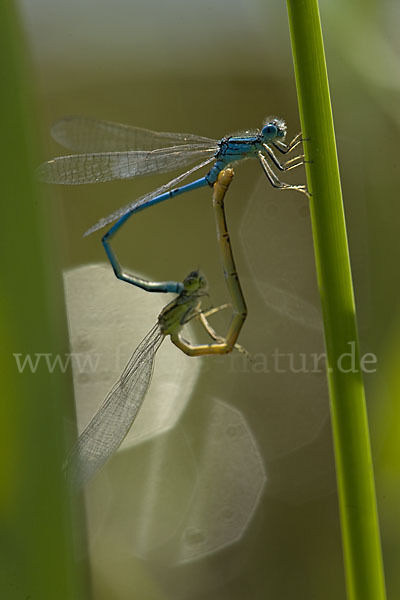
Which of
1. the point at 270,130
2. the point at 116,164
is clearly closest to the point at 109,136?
the point at 116,164

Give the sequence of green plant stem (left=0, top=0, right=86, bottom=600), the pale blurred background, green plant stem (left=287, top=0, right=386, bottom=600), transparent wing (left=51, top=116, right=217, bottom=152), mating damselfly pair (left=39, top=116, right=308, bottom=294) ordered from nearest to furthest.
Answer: green plant stem (left=0, top=0, right=86, bottom=600)
green plant stem (left=287, top=0, right=386, bottom=600)
mating damselfly pair (left=39, top=116, right=308, bottom=294)
transparent wing (left=51, top=116, right=217, bottom=152)
the pale blurred background

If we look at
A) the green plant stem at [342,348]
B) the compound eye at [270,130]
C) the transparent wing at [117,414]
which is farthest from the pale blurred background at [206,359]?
the green plant stem at [342,348]

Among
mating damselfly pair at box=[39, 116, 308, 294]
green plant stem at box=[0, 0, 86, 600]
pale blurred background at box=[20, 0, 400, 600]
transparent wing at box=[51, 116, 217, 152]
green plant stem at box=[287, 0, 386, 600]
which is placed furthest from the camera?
pale blurred background at box=[20, 0, 400, 600]

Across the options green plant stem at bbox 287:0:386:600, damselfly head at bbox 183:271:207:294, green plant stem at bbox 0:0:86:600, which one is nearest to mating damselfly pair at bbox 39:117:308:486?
damselfly head at bbox 183:271:207:294

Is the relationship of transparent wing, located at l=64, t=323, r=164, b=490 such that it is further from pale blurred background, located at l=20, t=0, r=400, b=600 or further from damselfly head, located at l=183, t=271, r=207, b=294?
pale blurred background, located at l=20, t=0, r=400, b=600

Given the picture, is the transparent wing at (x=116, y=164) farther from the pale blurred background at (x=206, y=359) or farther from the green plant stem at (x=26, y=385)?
the green plant stem at (x=26, y=385)

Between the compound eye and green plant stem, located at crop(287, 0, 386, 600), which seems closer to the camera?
green plant stem, located at crop(287, 0, 386, 600)
